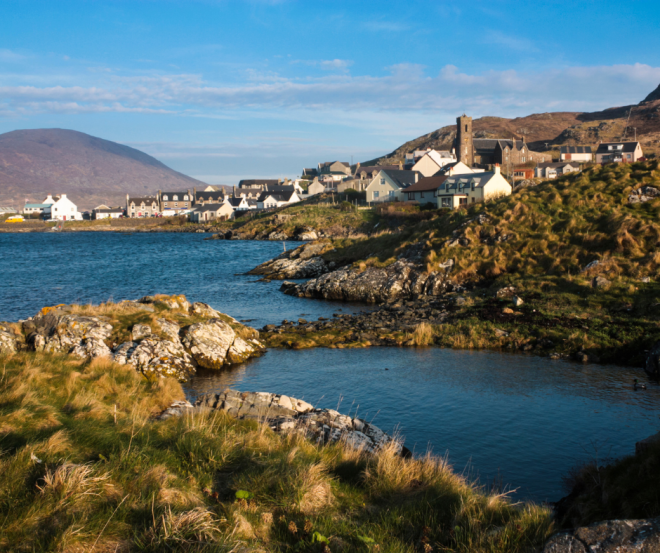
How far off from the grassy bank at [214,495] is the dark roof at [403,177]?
97.9 m

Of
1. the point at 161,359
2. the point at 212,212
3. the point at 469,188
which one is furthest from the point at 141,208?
the point at 161,359

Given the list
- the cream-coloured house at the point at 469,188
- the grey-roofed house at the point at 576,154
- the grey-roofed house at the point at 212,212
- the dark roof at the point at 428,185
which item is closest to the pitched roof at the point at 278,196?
the grey-roofed house at the point at 212,212

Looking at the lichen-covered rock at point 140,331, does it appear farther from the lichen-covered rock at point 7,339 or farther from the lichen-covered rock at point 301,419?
the lichen-covered rock at point 301,419

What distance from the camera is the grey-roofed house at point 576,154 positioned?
143375mm

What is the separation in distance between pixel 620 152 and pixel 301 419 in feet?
462

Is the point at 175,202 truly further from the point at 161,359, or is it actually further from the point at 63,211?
the point at 161,359

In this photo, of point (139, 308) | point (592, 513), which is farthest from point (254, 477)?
point (139, 308)

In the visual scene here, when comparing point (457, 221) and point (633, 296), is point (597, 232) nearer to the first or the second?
point (633, 296)

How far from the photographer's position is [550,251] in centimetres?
3039

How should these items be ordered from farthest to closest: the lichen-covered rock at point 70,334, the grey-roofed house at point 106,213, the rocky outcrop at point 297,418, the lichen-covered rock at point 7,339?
1. the grey-roofed house at point 106,213
2. the lichen-covered rock at point 70,334
3. the lichen-covered rock at point 7,339
4. the rocky outcrop at point 297,418

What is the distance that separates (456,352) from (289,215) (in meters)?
96.3

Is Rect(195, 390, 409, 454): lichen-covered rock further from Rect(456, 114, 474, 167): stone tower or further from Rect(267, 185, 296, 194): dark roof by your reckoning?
Rect(267, 185, 296, 194): dark roof

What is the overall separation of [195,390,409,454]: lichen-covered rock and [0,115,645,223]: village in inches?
1671

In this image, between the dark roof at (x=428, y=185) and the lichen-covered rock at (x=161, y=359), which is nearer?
the lichen-covered rock at (x=161, y=359)
